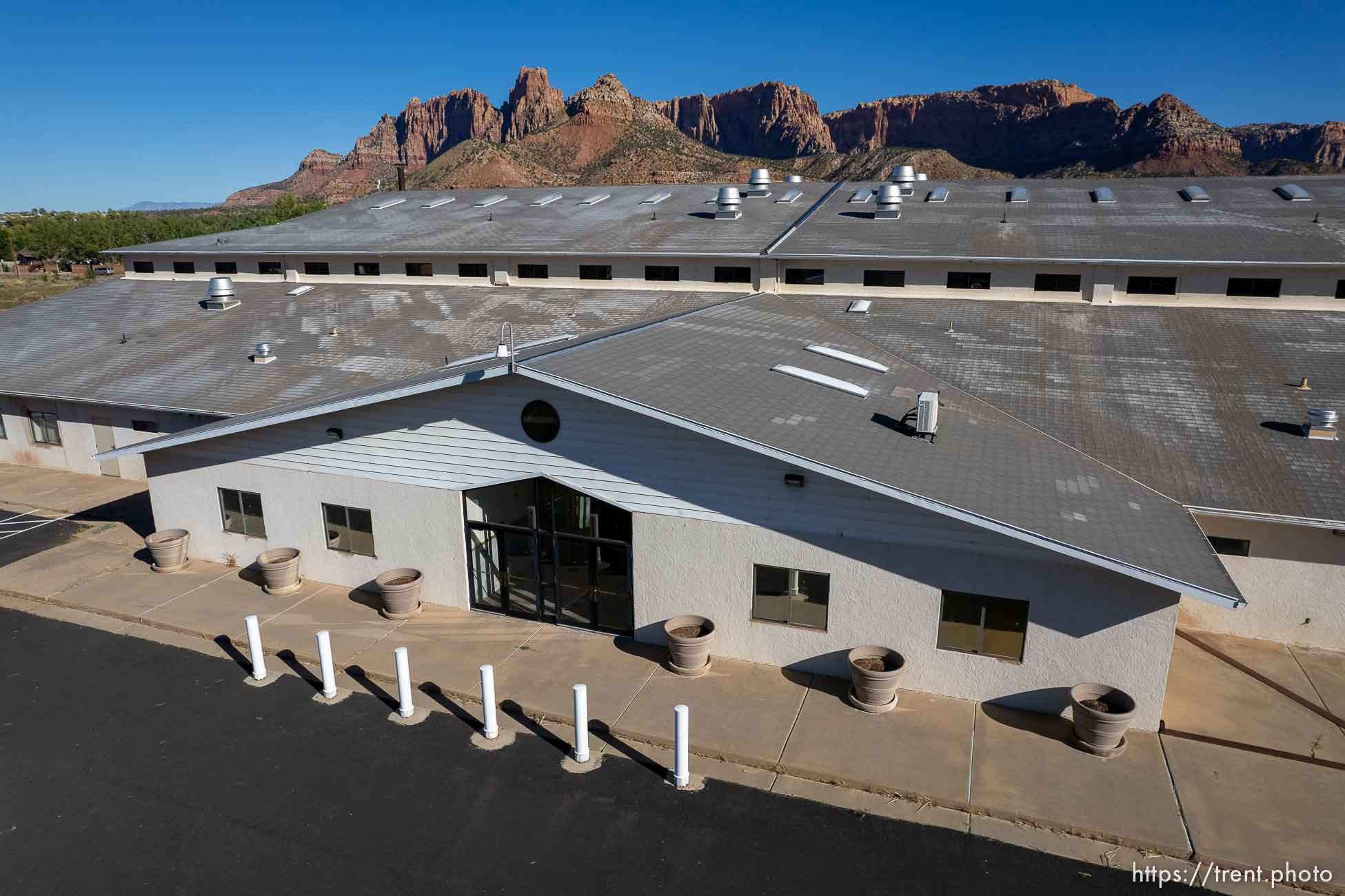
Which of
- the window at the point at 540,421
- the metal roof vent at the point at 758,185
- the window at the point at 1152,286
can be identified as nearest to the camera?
the window at the point at 540,421

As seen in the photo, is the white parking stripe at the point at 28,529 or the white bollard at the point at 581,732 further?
the white parking stripe at the point at 28,529

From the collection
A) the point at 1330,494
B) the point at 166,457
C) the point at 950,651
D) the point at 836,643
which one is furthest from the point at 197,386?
the point at 1330,494

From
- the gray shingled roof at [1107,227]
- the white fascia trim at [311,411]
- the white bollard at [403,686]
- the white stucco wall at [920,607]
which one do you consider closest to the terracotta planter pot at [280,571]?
the white fascia trim at [311,411]

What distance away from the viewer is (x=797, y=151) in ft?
649

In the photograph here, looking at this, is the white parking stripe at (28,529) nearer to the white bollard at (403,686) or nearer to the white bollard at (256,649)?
the white bollard at (256,649)

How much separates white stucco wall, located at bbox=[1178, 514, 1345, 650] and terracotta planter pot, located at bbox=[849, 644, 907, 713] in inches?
244

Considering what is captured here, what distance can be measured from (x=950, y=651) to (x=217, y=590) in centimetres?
1463

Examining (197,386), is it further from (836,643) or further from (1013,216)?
(1013,216)

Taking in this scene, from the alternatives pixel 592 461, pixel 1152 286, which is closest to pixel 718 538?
pixel 592 461

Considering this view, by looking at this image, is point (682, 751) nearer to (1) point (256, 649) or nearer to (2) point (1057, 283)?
(1) point (256, 649)

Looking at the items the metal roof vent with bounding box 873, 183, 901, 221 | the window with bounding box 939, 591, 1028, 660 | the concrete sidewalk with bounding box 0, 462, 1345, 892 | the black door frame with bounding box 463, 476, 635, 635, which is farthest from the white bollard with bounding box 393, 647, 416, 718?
the metal roof vent with bounding box 873, 183, 901, 221

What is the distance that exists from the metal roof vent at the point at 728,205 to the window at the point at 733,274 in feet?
14.8

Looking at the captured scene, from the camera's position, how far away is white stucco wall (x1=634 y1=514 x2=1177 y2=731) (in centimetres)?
1149

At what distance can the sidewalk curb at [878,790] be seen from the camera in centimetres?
950
